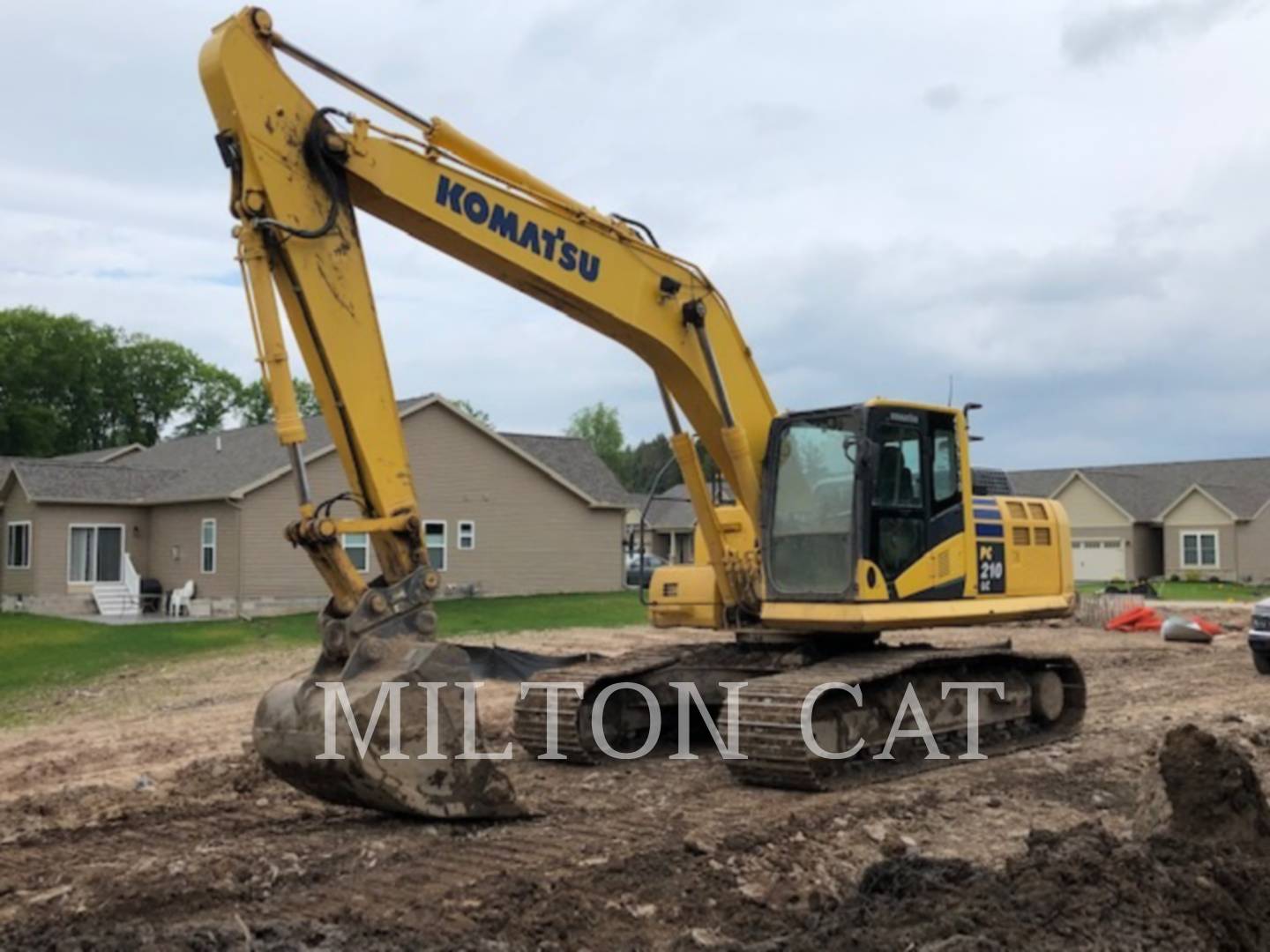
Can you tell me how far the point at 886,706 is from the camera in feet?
33.6

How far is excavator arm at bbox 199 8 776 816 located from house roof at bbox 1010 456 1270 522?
49.5 metres

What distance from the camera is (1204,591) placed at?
44.7 metres

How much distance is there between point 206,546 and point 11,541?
5.69 m

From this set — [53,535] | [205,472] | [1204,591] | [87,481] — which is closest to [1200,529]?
[1204,591]

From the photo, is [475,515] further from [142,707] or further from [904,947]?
[904,947]

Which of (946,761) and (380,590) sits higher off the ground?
(380,590)

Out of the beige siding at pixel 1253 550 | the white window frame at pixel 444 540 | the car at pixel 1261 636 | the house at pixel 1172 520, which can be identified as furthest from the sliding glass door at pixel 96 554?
the beige siding at pixel 1253 550

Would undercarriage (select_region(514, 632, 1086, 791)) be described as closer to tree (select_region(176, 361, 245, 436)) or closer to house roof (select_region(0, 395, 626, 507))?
house roof (select_region(0, 395, 626, 507))

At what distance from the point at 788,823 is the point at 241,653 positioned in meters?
15.6

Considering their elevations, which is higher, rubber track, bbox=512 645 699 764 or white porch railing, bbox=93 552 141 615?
white porch railing, bbox=93 552 141 615

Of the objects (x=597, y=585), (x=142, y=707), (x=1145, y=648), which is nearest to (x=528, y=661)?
(x=142, y=707)

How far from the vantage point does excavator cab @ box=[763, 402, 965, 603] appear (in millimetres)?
9984

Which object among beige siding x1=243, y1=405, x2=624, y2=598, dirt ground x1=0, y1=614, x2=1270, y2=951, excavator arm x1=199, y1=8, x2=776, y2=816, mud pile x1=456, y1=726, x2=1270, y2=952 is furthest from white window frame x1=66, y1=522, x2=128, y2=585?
mud pile x1=456, y1=726, x2=1270, y2=952

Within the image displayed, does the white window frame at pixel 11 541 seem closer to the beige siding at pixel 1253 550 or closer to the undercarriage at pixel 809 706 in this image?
the undercarriage at pixel 809 706
